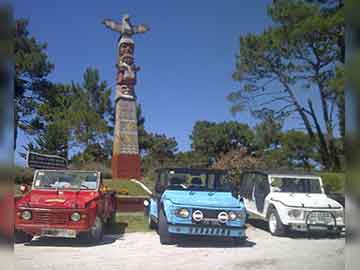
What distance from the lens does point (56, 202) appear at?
6742 millimetres

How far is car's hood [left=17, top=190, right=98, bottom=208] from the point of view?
6.63 metres

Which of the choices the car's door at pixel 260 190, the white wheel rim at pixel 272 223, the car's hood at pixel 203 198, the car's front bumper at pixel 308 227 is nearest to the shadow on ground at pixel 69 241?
the car's hood at pixel 203 198

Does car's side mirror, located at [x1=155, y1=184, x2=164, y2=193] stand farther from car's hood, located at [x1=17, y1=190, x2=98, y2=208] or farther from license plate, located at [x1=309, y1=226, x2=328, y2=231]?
license plate, located at [x1=309, y1=226, x2=328, y2=231]

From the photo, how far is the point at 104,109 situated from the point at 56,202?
15020 mm

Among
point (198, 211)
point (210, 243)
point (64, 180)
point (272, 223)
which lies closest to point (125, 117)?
point (64, 180)

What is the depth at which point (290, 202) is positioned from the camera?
26.6ft

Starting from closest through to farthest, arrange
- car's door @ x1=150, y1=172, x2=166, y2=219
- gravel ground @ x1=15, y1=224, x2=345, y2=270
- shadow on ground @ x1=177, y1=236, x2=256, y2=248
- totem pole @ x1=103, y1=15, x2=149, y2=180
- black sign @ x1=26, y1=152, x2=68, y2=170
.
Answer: gravel ground @ x1=15, y1=224, x2=345, y2=270, shadow on ground @ x1=177, y1=236, x2=256, y2=248, car's door @ x1=150, y1=172, x2=166, y2=219, black sign @ x1=26, y1=152, x2=68, y2=170, totem pole @ x1=103, y1=15, x2=149, y2=180

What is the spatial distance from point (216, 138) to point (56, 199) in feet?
50.0

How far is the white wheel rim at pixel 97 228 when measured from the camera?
6906 millimetres

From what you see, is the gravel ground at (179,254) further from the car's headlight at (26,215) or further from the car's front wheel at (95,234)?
the car's headlight at (26,215)

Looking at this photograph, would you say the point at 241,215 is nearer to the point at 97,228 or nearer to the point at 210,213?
the point at 210,213

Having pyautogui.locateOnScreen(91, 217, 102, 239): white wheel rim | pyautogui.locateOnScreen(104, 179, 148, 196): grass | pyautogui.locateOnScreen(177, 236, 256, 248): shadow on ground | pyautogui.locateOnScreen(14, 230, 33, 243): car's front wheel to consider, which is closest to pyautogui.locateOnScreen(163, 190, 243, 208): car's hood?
pyautogui.locateOnScreen(177, 236, 256, 248): shadow on ground

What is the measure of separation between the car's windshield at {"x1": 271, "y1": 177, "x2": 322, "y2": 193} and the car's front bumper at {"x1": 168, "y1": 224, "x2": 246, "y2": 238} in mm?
2569

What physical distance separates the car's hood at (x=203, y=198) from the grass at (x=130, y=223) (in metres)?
1.62
